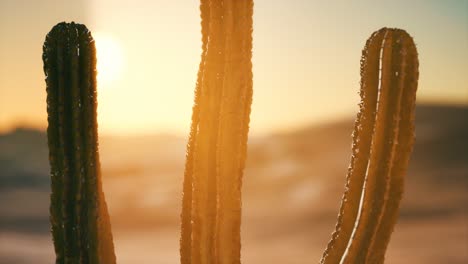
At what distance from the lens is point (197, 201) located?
531 cm

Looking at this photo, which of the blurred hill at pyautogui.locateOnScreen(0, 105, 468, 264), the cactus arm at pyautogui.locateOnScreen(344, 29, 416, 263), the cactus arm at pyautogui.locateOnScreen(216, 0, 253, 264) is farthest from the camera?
the blurred hill at pyautogui.locateOnScreen(0, 105, 468, 264)

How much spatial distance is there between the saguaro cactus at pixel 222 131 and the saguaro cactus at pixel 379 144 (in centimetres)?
89

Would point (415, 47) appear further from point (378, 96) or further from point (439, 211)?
point (439, 211)

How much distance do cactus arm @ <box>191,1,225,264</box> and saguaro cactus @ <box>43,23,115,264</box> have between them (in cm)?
77

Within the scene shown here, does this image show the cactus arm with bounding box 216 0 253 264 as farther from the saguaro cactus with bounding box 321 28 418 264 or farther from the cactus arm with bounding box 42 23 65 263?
the cactus arm with bounding box 42 23 65 263

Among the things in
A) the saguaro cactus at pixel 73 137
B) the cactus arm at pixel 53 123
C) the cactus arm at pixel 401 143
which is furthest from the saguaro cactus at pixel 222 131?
the cactus arm at pixel 401 143

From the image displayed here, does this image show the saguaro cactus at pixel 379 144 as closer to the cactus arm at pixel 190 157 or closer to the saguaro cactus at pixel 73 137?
the cactus arm at pixel 190 157

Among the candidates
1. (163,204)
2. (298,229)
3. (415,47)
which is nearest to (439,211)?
(298,229)

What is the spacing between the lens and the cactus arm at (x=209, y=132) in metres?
5.27

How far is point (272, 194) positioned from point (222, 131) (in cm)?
1471

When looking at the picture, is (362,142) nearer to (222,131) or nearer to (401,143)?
(401,143)

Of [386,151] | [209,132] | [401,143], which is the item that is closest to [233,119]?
[209,132]

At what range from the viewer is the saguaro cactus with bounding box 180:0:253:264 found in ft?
17.1

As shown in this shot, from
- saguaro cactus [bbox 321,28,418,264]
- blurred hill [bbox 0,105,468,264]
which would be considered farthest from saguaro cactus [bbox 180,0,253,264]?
blurred hill [bbox 0,105,468,264]
